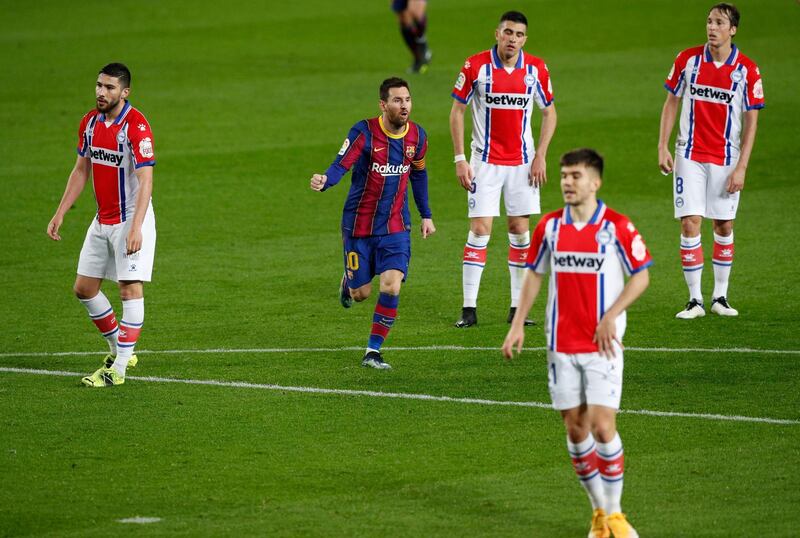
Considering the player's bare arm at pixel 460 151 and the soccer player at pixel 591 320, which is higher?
the player's bare arm at pixel 460 151

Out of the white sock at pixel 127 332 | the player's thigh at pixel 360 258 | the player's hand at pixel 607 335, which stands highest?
the player's thigh at pixel 360 258

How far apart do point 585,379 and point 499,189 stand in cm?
565

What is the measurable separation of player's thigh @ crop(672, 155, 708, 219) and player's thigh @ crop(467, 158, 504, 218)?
156cm

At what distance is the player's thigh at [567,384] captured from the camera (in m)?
7.39

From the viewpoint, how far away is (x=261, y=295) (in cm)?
1393

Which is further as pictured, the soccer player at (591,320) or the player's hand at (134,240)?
the player's hand at (134,240)

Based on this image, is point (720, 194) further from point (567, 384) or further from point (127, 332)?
point (567, 384)

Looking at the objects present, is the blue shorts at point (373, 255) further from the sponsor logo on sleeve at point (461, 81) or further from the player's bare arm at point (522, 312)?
the player's bare arm at point (522, 312)

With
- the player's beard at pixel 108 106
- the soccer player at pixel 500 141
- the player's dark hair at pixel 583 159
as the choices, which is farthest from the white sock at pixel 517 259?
the player's dark hair at pixel 583 159

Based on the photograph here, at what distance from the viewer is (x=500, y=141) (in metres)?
12.8

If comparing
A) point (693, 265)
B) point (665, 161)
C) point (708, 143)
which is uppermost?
point (708, 143)

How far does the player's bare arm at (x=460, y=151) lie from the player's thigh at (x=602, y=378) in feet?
16.7

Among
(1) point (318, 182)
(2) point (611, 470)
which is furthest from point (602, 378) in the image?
(1) point (318, 182)

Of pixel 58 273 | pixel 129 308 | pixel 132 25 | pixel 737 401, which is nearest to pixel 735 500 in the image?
pixel 737 401
